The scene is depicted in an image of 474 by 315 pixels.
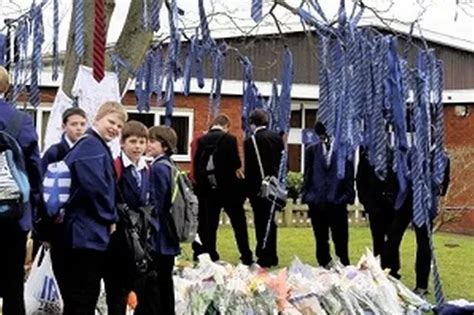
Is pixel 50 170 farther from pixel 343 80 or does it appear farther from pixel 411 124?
pixel 411 124

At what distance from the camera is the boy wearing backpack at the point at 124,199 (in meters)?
5.85

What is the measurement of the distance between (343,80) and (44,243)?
3.45m

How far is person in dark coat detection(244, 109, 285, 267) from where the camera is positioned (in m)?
10.3

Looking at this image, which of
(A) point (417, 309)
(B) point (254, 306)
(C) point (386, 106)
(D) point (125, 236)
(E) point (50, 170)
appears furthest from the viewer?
(C) point (386, 106)

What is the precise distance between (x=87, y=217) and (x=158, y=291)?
3.93ft

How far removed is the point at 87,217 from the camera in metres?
5.48

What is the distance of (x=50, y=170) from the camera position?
17.8ft

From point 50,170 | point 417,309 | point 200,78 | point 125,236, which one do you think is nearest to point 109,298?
point 125,236

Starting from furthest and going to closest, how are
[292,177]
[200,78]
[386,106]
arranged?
1. [292,177]
2. [200,78]
3. [386,106]

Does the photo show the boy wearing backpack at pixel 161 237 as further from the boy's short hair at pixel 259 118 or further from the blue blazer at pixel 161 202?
the boy's short hair at pixel 259 118

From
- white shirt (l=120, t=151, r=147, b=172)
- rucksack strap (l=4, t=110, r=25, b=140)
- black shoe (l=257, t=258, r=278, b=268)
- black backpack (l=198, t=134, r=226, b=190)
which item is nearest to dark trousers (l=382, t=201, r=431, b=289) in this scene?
black shoe (l=257, t=258, r=278, b=268)

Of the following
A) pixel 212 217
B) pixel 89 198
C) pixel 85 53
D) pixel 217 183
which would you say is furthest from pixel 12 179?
pixel 212 217

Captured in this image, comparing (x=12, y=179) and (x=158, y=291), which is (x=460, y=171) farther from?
(x=12, y=179)

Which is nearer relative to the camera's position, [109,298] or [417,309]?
[109,298]
